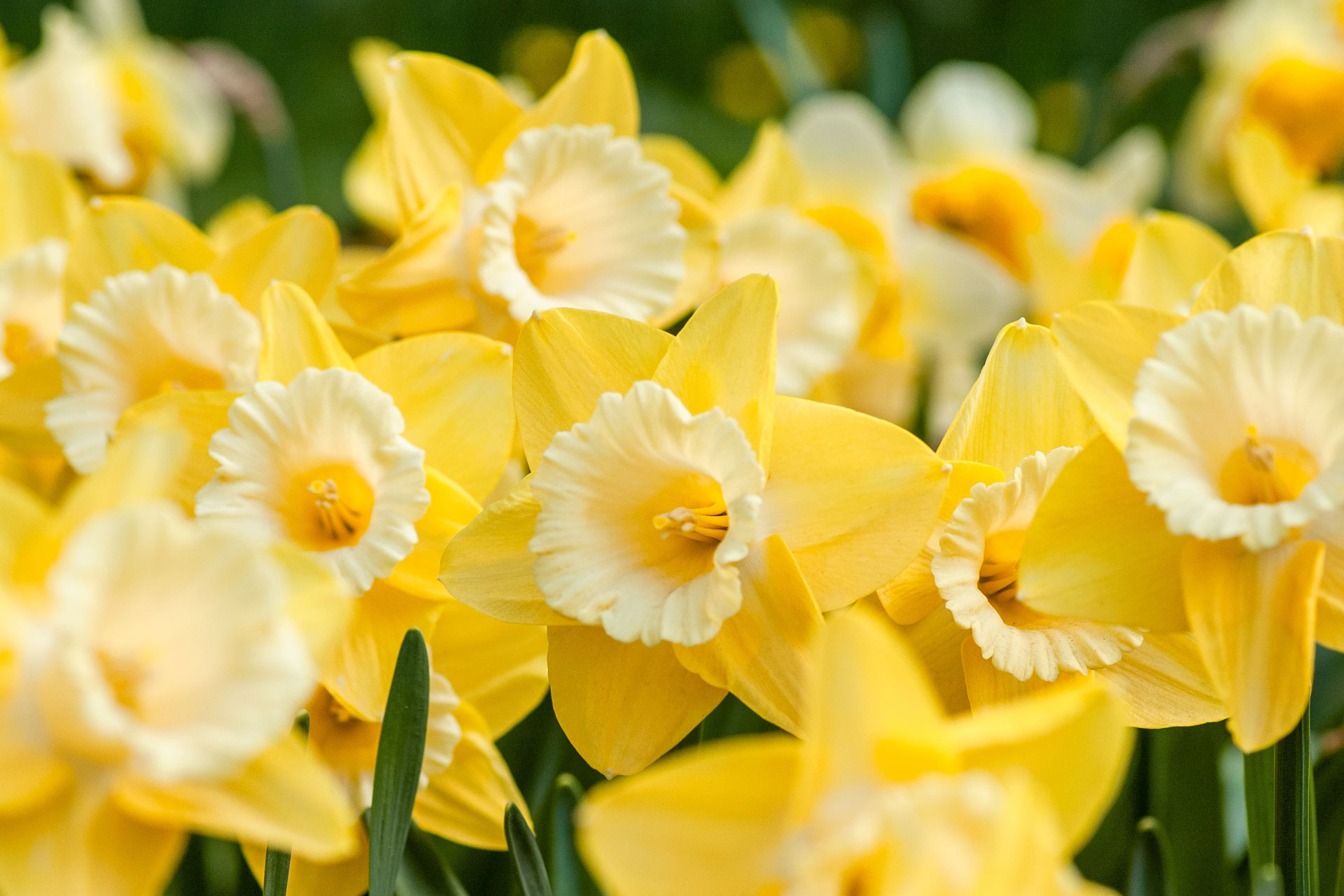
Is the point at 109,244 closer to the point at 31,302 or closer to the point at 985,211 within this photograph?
the point at 31,302

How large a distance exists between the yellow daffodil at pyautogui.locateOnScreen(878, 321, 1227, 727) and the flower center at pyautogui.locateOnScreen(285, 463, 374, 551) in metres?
0.27

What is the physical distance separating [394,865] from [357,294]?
1.05ft

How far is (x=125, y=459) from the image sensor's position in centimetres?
37

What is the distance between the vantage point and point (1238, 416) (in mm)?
468

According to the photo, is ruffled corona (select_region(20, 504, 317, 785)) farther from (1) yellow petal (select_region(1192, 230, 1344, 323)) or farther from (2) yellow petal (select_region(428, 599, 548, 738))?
(1) yellow petal (select_region(1192, 230, 1344, 323))

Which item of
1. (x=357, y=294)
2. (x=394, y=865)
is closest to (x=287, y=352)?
(x=357, y=294)

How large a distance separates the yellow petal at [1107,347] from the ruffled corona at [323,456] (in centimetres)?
30

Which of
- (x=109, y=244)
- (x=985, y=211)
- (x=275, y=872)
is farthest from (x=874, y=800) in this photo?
(x=985, y=211)

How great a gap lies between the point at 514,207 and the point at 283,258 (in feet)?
0.46

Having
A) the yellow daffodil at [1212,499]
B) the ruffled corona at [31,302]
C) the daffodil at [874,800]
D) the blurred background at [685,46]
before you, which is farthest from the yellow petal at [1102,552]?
the blurred background at [685,46]

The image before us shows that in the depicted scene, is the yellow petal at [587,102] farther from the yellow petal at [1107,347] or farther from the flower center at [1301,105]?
the flower center at [1301,105]

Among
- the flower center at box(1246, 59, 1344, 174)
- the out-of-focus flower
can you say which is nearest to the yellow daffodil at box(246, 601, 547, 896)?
the out-of-focus flower

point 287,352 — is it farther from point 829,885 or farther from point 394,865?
point 829,885

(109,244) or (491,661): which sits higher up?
(109,244)
